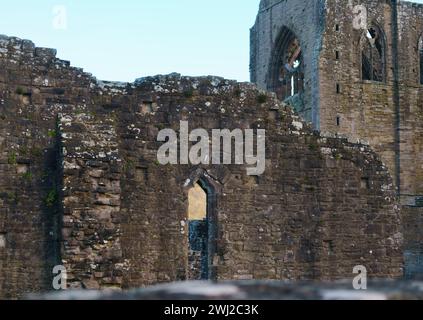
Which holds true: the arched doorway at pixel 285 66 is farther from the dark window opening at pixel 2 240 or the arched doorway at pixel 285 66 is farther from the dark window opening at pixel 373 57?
the dark window opening at pixel 2 240

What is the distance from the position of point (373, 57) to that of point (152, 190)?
87.5ft

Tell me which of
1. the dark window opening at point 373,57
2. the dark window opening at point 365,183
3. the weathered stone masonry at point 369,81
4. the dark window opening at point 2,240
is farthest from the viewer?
the dark window opening at point 373,57

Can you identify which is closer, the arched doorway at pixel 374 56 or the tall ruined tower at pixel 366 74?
the tall ruined tower at pixel 366 74

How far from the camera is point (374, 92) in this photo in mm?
39375

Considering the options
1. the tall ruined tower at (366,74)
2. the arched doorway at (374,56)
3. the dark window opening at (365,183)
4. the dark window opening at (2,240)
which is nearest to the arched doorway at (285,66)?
the tall ruined tower at (366,74)

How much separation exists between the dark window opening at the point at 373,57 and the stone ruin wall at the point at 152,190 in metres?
23.5

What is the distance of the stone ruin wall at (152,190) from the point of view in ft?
44.5

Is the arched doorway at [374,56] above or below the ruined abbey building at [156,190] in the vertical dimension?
above

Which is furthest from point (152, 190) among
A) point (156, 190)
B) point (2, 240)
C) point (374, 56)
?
point (374, 56)

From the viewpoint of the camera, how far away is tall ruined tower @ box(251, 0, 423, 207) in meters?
38.5

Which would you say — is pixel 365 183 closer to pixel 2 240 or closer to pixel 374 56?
pixel 2 240

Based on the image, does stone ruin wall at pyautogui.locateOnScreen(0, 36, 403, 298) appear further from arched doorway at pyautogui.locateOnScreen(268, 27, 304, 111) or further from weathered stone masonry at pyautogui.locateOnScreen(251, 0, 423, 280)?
arched doorway at pyautogui.locateOnScreen(268, 27, 304, 111)

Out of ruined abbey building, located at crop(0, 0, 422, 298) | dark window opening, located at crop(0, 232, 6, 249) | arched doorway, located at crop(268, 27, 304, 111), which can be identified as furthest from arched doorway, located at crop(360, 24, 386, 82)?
dark window opening, located at crop(0, 232, 6, 249)

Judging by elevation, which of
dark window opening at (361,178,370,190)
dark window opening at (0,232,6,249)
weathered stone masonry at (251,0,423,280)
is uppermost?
weathered stone masonry at (251,0,423,280)
